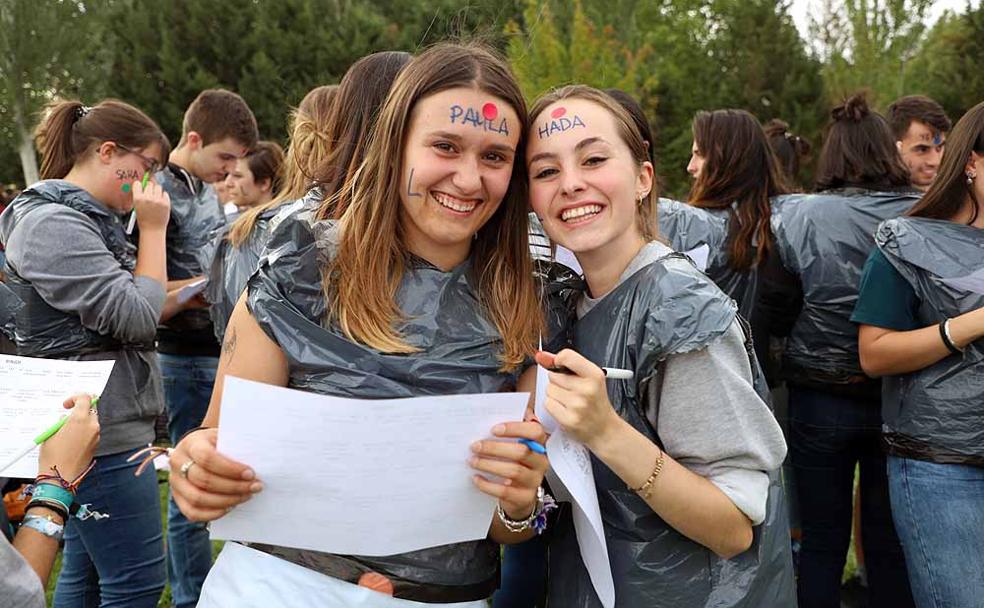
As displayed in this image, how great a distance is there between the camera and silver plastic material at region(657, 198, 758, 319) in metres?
3.41

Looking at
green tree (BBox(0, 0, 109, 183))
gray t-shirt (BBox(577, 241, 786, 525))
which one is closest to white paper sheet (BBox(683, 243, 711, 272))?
gray t-shirt (BBox(577, 241, 786, 525))

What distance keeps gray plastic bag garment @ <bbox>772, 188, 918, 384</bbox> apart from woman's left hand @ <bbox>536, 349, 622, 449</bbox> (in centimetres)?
210

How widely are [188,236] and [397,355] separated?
8.56 ft

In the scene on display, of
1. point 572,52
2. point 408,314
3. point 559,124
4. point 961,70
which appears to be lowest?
point 408,314

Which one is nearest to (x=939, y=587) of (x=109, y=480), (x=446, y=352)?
(x=446, y=352)

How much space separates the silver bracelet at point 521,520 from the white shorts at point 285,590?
0.20 meters

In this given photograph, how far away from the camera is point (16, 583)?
1.34 m

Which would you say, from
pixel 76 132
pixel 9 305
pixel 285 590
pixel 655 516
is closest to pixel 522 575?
pixel 655 516

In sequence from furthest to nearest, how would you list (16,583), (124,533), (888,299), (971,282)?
1. (124,533)
2. (888,299)
3. (971,282)
4. (16,583)

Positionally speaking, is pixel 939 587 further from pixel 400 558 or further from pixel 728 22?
pixel 728 22

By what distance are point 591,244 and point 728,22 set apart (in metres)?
22.6

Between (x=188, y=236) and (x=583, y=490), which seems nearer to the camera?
(x=583, y=490)

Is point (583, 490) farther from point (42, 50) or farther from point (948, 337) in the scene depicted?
point (42, 50)

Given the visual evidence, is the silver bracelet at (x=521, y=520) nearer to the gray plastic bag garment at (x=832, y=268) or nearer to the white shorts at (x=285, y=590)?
the white shorts at (x=285, y=590)
